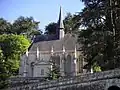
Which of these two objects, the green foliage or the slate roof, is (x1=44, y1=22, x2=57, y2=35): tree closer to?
the green foliage

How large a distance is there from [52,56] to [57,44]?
8.15 ft

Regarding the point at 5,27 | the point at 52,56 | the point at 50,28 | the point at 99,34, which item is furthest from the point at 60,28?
the point at 99,34

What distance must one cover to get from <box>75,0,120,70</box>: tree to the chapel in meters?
29.3

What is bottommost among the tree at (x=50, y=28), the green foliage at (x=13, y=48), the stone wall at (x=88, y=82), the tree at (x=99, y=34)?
the stone wall at (x=88, y=82)

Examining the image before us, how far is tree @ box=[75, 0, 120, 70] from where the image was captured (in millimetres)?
28562

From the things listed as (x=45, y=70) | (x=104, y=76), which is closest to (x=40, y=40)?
(x=45, y=70)

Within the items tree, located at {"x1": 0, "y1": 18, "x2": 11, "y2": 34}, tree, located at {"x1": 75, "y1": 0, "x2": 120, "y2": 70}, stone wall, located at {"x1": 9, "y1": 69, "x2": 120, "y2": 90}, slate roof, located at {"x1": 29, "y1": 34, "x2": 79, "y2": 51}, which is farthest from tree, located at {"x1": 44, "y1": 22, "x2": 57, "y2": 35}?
stone wall, located at {"x1": 9, "y1": 69, "x2": 120, "y2": 90}

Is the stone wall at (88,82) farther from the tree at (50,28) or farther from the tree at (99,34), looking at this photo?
the tree at (50,28)

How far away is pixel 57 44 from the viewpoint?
64.0m

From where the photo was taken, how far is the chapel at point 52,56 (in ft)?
200

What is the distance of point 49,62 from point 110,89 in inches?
1508

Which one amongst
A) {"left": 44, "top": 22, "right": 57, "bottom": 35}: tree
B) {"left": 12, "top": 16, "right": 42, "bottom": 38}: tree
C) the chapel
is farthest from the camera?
{"left": 12, "top": 16, "right": 42, "bottom": 38}: tree

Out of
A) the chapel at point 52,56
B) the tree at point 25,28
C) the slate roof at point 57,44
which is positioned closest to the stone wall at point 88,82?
the chapel at point 52,56

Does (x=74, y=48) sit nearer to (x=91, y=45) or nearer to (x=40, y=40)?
(x=40, y=40)
